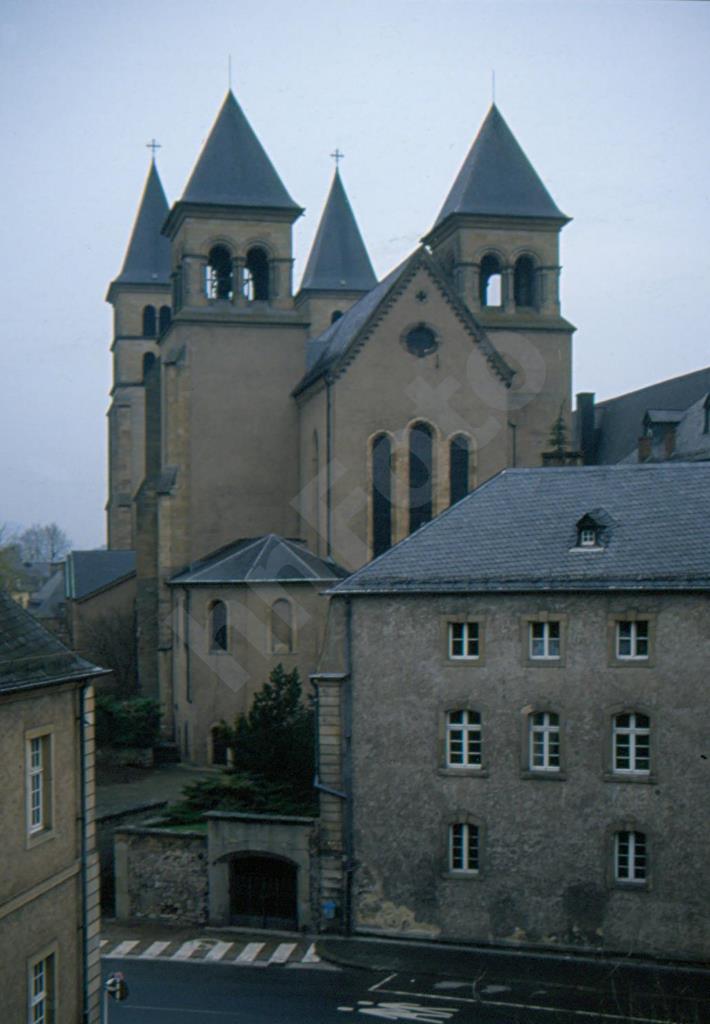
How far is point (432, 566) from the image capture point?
33.0 m

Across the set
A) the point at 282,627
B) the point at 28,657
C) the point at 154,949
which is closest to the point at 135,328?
the point at 282,627

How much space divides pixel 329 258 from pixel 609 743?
177ft

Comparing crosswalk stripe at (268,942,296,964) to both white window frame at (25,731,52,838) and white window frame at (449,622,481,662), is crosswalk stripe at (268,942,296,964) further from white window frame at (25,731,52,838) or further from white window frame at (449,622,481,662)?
white window frame at (25,731,52,838)

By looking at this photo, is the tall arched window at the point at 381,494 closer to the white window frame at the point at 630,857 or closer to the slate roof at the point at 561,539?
the slate roof at the point at 561,539

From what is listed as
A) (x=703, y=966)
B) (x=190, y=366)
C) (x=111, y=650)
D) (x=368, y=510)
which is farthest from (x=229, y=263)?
(x=703, y=966)

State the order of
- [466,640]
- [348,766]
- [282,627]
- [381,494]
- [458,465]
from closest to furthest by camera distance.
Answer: [466,640]
[348,766]
[282,627]
[381,494]
[458,465]

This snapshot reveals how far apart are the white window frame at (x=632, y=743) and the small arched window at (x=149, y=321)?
63953mm

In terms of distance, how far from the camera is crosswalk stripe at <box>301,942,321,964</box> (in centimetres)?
3095

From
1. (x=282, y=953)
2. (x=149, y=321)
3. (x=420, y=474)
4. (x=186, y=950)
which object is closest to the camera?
(x=282, y=953)

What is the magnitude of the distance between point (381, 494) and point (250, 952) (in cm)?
2318

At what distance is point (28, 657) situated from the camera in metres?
20.0

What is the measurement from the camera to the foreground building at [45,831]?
19000mm

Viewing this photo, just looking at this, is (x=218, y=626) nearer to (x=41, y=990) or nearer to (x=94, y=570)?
(x=94, y=570)

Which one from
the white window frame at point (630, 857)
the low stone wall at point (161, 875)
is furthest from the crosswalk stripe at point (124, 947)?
the white window frame at point (630, 857)
